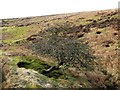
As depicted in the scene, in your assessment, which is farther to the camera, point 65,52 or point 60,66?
point 65,52

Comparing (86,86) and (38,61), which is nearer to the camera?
(86,86)

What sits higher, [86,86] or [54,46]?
[54,46]

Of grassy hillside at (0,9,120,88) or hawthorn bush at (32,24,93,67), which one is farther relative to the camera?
hawthorn bush at (32,24,93,67)

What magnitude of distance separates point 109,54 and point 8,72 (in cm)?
2275

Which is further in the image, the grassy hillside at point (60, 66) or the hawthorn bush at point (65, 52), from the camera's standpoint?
the hawthorn bush at point (65, 52)

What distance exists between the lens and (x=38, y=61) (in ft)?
119

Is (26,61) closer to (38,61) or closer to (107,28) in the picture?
(38,61)

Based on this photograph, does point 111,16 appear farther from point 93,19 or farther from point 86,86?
point 86,86

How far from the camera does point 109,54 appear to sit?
1908 inches

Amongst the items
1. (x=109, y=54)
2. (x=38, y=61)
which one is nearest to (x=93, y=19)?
(x=109, y=54)

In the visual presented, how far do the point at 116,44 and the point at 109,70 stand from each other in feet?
41.3

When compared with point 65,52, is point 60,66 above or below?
below

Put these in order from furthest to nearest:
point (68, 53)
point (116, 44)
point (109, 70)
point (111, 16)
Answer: point (111, 16) → point (116, 44) → point (109, 70) → point (68, 53)

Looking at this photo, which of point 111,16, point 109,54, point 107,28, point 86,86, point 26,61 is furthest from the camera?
point 111,16
